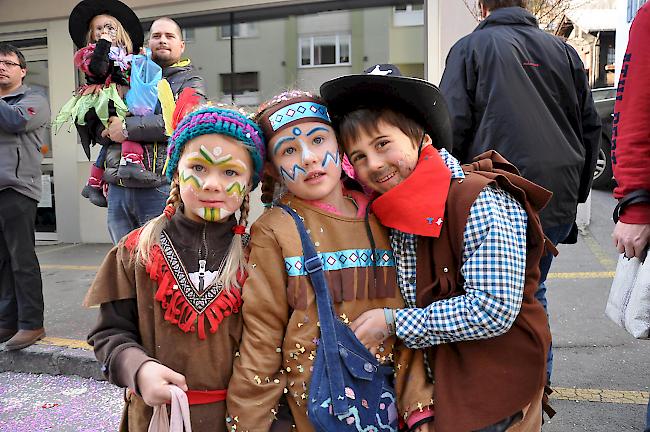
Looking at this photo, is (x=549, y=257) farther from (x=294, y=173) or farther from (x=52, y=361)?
(x=52, y=361)

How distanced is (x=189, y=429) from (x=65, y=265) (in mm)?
5674

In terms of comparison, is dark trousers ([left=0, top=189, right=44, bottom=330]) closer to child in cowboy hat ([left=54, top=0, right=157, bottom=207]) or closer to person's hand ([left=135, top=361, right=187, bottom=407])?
child in cowboy hat ([left=54, top=0, right=157, bottom=207])

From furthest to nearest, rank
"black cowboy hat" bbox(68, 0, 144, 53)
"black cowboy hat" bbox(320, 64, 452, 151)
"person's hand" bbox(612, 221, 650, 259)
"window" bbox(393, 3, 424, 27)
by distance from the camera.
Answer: "window" bbox(393, 3, 424, 27), "black cowboy hat" bbox(68, 0, 144, 53), "person's hand" bbox(612, 221, 650, 259), "black cowboy hat" bbox(320, 64, 452, 151)

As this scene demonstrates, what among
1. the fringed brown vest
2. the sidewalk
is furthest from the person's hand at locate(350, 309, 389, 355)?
the sidewalk

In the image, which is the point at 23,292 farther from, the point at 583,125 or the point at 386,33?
the point at 386,33

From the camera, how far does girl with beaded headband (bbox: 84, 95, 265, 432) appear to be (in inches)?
66.9

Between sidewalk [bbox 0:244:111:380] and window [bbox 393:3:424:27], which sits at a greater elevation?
window [bbox 393:3:424:27]

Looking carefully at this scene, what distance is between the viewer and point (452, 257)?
163cm

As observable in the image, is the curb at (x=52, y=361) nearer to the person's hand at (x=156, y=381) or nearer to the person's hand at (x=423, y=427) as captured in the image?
the person's hand at (x=156, y=381)

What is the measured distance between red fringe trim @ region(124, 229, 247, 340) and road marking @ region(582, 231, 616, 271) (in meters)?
5.11

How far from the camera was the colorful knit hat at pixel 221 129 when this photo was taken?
5.55 feet

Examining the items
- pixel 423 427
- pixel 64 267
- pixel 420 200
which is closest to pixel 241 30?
pixel 64 267

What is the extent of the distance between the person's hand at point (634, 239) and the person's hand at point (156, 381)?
1.65m

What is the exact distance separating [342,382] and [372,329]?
0.53 feet
